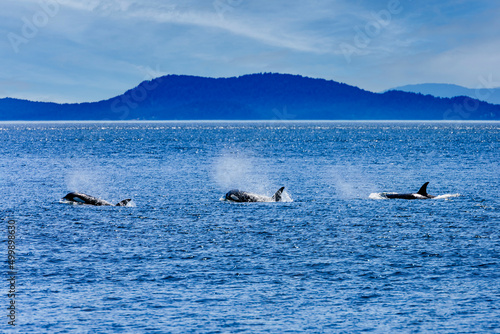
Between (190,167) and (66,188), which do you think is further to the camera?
(190,167)

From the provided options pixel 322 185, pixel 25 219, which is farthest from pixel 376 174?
pixel 25 219

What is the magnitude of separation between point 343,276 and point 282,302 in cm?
436

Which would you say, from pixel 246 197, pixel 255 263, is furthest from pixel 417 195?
pixel 255 263

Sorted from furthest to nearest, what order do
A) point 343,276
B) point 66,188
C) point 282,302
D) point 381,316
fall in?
point 66,188 < point 343,276 < point 282,302 < point 381,316

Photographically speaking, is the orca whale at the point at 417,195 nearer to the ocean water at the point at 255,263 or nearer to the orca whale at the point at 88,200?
the ocean water at the point at 255,263

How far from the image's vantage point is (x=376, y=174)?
79750 mm

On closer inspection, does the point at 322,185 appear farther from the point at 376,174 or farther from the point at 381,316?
the point at 381,316

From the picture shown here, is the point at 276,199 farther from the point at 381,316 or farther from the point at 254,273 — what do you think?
the point at 381,316

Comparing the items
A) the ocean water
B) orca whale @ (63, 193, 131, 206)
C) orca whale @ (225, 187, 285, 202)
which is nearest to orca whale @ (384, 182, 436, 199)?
the ocean water

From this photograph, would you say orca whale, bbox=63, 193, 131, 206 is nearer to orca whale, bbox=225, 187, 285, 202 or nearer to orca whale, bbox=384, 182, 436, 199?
orca whale, bbox=225, 187, 285, 202

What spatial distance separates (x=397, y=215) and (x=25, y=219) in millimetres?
24935

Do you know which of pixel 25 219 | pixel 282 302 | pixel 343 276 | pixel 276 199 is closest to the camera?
pixel 282 302

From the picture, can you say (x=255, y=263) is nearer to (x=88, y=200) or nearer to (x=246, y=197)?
(x=246, y=197)

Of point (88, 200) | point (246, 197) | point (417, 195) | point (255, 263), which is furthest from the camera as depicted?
point (417, 195)
